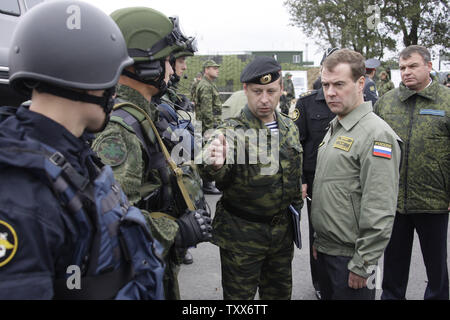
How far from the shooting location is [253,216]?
7.60ft

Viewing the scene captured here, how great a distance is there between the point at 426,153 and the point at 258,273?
169cm

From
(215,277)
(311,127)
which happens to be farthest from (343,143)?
(215,277)

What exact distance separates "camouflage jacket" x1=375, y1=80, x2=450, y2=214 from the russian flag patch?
1.02m

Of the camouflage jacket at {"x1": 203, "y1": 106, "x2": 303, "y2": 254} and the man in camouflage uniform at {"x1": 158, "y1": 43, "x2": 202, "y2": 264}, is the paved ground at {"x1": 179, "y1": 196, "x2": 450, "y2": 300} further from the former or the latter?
the camouflage jacket at {"x1": 203, "y1": 106, "x2": 303, "y2": 254}

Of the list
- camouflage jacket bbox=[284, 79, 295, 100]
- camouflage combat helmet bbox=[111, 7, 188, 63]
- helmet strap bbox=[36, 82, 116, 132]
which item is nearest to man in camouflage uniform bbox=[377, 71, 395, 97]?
camouflage jacket bbox=[284, 79, 295, 100]

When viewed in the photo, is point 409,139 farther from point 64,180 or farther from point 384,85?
point 384,85

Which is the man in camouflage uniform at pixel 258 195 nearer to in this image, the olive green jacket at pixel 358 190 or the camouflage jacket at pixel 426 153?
the olive green jacket at pixel 358 190

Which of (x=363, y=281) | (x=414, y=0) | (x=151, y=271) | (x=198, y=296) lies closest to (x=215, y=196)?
(x=198, y=296)

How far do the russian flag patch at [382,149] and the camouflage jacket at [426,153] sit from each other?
102cm

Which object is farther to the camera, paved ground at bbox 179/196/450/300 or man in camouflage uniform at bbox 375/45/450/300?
paved ground at bbox 179/196/450/300

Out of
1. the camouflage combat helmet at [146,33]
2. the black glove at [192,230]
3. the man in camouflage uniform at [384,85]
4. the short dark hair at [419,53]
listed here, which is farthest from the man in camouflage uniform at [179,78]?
the man in camouflage uniform at [384,85]

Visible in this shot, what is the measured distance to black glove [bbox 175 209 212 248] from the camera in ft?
5.76

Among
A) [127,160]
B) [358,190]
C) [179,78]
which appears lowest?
[358,190]

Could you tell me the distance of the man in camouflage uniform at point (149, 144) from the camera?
5.25 feet
